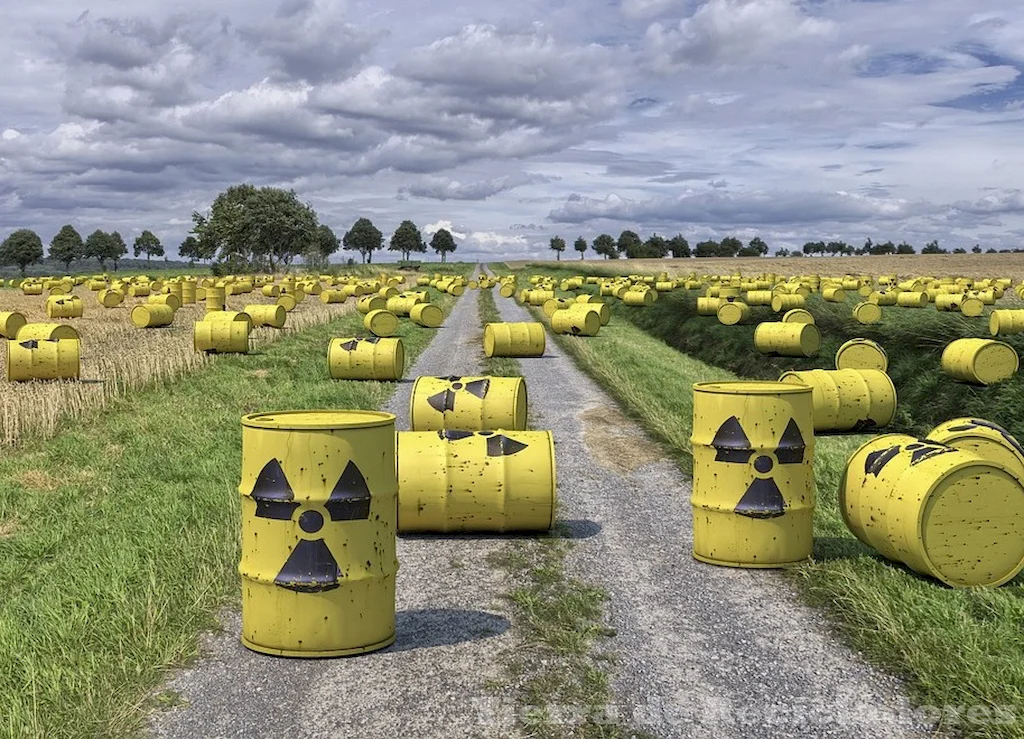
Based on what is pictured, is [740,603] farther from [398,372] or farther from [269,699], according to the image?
[398,372]

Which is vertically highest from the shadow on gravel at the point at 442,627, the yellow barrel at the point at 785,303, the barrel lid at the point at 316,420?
the barrel lid at the point at 316,420

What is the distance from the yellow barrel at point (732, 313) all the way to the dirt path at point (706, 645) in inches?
996

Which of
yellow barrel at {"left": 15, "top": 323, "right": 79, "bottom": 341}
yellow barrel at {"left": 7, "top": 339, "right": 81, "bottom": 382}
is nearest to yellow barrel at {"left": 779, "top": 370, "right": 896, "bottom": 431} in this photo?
yellow barrel at {"left": 7, "top": 339, "right": 81, "bottom": 382}

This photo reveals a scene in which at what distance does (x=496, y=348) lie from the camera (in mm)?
25641

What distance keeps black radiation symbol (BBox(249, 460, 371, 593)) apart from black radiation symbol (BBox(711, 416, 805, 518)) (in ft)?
11.9

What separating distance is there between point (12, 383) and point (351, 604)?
15691 mm

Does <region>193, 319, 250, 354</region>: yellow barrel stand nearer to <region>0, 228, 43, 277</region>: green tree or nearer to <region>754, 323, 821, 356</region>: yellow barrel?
<region>754, 323, 821, 356</region>: yellow barrel

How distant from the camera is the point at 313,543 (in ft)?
20.2

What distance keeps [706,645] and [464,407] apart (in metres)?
6.03

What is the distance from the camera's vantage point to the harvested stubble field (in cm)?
1464

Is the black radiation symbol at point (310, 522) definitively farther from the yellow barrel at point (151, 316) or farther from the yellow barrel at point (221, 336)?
the yellow barrel at point (151, 316)

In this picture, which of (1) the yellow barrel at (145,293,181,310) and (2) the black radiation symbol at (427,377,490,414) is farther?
(1) the yellow barrel at (145,293,181,310)

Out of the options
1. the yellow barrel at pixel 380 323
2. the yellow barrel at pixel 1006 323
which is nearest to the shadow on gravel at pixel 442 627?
the yellow barrel at pixel 1006 323

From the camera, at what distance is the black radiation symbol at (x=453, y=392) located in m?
11.8
